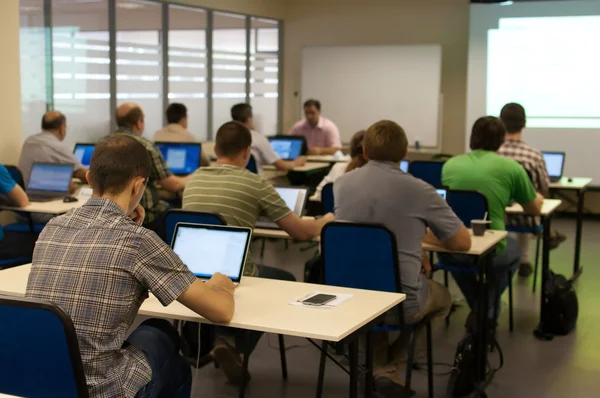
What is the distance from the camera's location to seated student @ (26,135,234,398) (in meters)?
2.32

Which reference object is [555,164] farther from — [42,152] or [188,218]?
[188,218]

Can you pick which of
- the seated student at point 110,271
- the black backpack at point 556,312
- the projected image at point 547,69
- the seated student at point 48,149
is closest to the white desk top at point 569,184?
the black backpack at point 556,312

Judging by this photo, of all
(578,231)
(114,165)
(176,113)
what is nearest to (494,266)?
(578,231)

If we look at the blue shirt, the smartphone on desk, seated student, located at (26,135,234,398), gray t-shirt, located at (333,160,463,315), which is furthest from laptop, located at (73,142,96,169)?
seated student, located at (26,135,234,398)

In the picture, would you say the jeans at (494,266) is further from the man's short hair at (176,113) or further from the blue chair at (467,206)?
the man's short hair at (176,113)

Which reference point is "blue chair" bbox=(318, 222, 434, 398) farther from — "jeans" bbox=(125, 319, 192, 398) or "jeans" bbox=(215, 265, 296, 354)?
"jeans" bbox=(125, 319, 192, 398)

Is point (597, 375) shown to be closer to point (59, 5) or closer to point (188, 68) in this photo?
point (59, 5)

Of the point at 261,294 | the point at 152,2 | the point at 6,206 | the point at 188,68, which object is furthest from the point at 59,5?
the point at 261,294

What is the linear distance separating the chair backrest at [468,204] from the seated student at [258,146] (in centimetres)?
325

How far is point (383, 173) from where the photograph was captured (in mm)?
3711

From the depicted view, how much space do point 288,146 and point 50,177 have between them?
3.52m

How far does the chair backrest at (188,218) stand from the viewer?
144 inches

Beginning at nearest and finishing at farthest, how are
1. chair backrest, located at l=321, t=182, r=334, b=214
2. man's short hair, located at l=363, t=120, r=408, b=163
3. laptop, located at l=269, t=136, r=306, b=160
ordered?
1. man's short hair, located at l=363, t=120, r=408, b=163
2. chair backrest, located at l=321, t=182, r=334, b=214
3. laptop, located at l=269, t=136, r=306, b=160

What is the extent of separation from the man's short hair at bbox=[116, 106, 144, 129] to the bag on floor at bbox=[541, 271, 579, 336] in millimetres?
3071
